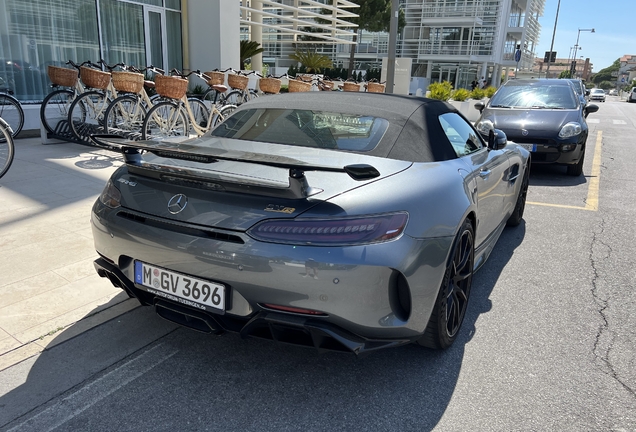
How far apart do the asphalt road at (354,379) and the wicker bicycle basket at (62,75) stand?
18.8 feet

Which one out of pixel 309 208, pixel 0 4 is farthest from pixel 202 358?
pixel 0 4

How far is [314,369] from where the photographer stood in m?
2.65

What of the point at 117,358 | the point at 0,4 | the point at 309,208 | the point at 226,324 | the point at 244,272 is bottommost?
the point at 117,358

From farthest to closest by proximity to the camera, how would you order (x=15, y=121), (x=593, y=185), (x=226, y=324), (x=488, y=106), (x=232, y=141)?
(x=488, y=106) < (x=15, y=121) < (x=593, y=185) < (x=232, y=141) < (x=226, y=324)

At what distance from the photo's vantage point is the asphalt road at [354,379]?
226 centimetres

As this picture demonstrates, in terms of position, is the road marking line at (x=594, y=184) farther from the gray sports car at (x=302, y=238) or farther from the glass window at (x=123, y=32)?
the glass window at (x=123, y=32)

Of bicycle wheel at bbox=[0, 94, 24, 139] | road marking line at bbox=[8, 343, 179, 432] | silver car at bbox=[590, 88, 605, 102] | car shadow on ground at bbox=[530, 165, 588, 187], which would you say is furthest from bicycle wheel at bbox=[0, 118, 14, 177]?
silver car at bbox=[590, 88, 605, 102]

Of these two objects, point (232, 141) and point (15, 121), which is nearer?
point (232, 141)

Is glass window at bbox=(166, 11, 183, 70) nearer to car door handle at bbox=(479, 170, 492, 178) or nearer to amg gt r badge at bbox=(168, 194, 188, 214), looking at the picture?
car door handle at bbox=(479, 170, 492, 178)

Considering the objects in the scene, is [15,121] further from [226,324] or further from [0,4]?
[226,324]

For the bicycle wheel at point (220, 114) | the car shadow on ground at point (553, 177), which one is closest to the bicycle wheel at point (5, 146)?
the bicycle wheel at point (220, 114)

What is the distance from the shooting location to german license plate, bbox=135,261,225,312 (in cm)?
229

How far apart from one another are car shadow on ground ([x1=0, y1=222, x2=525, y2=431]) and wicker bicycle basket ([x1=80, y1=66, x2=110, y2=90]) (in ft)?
18.0

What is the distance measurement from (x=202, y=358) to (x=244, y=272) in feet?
2.73
